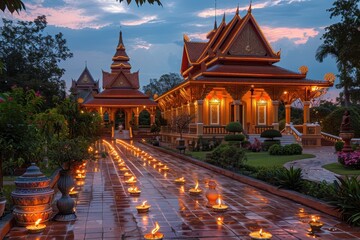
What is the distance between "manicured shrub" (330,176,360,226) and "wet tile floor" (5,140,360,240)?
0.56 ft

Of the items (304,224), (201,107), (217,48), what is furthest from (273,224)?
(217,48)

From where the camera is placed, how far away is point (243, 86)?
27.0 metres

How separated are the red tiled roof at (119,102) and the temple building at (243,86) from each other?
16807 mm

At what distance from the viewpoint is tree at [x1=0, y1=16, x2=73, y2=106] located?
113 feet

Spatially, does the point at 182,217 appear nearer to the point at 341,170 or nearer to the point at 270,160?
the point at 341,170

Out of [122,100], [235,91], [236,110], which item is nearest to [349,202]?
[235,91]

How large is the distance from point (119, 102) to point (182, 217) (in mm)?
40694

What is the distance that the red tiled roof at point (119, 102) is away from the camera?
151ft

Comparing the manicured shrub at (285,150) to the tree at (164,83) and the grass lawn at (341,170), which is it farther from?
the tree at (164,83)

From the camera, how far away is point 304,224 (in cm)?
684

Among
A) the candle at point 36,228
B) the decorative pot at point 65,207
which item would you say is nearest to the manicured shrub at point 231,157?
the decorative pot at point 65,207

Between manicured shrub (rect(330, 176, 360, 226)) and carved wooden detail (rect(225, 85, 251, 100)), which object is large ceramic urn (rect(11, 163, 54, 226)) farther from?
carved wooden detail (rect(225, 85, 251, 100))

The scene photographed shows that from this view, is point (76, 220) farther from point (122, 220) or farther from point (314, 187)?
point (314, 187)

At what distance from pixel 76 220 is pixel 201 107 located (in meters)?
19.8
